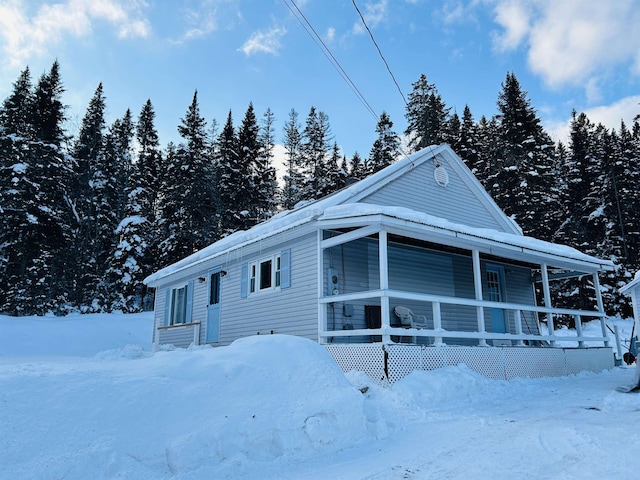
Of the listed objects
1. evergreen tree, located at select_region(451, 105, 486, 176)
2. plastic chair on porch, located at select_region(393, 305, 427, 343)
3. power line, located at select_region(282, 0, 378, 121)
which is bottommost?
plastic chair on porch, located at select_region(393, 305, 427, 343)

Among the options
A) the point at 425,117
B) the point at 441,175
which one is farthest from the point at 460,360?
the point at 425,117

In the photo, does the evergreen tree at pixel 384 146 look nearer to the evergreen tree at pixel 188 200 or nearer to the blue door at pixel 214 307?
the evergreen tree at pixel 188 200

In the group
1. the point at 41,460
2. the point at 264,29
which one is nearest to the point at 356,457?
the point at 41,460

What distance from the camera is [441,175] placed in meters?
13.3

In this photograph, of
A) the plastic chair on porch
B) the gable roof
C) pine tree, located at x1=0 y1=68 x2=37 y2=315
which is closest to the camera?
the gable roof

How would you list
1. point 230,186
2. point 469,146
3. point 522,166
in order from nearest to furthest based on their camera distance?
point 522,166 < point 230,186 < point 469,146

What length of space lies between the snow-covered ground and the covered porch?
243 centimetres

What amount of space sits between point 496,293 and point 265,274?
7290mm

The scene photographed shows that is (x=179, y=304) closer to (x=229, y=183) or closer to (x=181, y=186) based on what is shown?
(x=181, y=186)

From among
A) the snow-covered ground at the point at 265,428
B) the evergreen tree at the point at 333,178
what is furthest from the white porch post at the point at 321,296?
the evergreen tree at the point at 333,178

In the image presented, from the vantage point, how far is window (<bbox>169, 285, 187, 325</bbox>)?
50.2 ft

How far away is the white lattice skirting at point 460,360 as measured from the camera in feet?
24.5

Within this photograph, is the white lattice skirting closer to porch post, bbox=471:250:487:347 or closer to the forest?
porch post, bbox=471:250:487:347

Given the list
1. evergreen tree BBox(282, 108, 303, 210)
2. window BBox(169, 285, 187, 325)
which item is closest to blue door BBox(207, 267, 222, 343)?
window BBox(169, 285, 187, 325)
